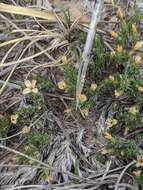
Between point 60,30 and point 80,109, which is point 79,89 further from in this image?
point 60,30

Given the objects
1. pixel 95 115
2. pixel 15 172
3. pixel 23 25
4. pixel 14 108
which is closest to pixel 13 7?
pixel 23 25

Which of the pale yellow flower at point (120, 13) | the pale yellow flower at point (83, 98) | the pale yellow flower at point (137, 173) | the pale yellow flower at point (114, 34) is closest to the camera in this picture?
the pale yellow flower at point (137, 173)

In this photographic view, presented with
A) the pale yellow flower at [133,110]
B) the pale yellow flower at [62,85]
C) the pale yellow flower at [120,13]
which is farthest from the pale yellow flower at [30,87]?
the pale yellow flower at [120,13]

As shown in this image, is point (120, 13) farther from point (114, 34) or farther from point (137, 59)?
point (137, 59)

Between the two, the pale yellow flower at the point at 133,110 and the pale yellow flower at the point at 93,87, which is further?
the pale yellow flower at the point at 93,87

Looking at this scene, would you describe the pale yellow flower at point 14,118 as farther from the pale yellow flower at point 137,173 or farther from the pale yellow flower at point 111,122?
the pale yellow flower at point 137,173

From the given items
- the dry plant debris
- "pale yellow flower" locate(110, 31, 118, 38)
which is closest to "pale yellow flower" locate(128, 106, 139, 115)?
the dry plant debris

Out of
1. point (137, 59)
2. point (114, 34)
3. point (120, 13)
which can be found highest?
point (120, 13)

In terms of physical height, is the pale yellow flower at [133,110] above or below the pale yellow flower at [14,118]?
above

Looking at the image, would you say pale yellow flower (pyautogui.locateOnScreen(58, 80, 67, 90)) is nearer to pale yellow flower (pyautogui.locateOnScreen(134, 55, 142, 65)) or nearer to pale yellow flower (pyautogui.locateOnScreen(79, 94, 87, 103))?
pale yellow flower (pyautogui.locateOnScreen(79, 94, 87, 103))

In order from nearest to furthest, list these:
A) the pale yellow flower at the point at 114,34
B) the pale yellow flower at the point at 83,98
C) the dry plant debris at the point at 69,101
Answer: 1. the dry plant debris at the point at 69,101
2. the pale yellow flower at the point at 83,98
3. the pale yellow flower at the point at 114,34

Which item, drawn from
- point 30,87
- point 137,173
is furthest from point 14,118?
point 137,173
